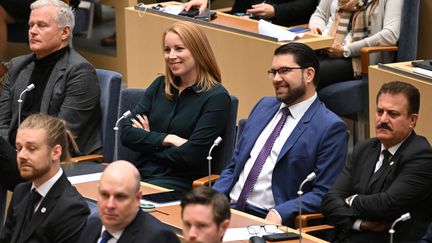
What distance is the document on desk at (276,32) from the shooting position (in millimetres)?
6699

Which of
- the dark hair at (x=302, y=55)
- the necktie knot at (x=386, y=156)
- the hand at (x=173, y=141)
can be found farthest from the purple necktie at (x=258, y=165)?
the necktie knot at (x=386, y=156)

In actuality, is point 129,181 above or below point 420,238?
above

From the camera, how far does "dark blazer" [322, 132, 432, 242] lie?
471 centimetres

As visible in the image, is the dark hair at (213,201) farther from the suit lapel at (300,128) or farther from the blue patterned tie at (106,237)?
the suit lapel at (300,128)

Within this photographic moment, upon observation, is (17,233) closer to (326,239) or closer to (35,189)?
(35,189)

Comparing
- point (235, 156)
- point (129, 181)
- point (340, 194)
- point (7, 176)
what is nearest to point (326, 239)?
point (340, 194)

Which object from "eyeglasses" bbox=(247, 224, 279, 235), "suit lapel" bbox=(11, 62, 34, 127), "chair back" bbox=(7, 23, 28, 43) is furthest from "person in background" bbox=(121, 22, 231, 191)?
"chair back" bbox=(7, 23, 28, 43)

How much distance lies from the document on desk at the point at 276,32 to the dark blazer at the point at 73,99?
1217mm

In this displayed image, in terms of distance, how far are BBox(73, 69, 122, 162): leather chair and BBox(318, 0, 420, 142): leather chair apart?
1.43 meters

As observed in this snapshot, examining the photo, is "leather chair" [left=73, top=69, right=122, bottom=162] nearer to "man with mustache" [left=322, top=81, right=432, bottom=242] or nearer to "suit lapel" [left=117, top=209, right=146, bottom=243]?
"man with mustache" [left=322, top=81, right=432, bottom=242]

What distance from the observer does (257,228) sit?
4.64 m

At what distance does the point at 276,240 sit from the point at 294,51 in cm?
117

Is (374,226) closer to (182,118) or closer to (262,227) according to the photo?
(262,227)

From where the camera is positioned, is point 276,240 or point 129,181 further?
point 276,240
